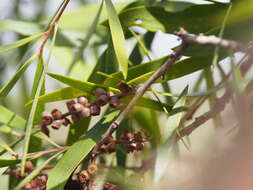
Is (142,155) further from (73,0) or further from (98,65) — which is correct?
(73,0)

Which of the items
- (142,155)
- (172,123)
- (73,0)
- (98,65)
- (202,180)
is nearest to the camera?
(202,180)

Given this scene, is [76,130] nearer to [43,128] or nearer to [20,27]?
[43,128]

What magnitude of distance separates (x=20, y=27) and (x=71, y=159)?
38cm

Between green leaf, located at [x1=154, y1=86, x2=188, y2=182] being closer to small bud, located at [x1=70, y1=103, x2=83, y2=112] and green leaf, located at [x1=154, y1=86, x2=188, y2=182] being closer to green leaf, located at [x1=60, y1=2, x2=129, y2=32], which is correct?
small bud, located at [x1=70, y1=103, x2=83, y2=112]

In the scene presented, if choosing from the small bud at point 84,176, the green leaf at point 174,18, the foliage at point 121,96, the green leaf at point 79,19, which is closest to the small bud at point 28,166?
the foliage at point 121,96

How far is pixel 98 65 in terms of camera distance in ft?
2.17

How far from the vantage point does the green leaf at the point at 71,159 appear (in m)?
0.48

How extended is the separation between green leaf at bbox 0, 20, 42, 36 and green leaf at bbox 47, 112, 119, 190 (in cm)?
34

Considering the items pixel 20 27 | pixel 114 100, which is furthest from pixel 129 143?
pixel 20 27

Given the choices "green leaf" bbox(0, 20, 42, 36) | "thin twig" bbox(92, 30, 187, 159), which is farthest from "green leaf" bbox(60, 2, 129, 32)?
"thin twig" bbox(92, 30, 187, 159)

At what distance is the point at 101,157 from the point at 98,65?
0.51ft

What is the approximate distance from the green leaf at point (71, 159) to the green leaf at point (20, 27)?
1.11ft

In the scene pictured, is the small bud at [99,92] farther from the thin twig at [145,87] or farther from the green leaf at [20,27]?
the green leaf at [20,27]

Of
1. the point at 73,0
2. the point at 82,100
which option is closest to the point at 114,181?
the point at 82,100
